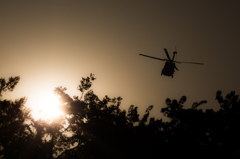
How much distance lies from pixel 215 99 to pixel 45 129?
15.9 m

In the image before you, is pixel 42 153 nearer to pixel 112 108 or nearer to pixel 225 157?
pixel 112 108

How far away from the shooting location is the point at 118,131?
1400cm

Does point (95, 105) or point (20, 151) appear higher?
point (95, 105)

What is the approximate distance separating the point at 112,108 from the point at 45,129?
690 centimetres

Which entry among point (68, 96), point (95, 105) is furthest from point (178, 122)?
point (68, 96)

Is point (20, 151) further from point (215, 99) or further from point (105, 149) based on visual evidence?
point (215, 99)

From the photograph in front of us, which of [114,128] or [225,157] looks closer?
[225,157]

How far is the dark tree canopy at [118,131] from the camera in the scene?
40.3 ft

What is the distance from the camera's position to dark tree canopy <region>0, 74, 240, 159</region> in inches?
484

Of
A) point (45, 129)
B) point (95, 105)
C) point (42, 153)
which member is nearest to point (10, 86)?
point (45, 129)

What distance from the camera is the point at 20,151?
50.0ft

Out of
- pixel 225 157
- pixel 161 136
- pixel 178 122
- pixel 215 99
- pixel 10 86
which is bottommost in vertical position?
pixel 225 157

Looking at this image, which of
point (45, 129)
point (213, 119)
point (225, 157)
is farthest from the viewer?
point (45, 129)

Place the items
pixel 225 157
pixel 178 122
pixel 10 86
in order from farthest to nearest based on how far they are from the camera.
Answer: pixel 10 86, pixel 178 122, pixel 225 157
